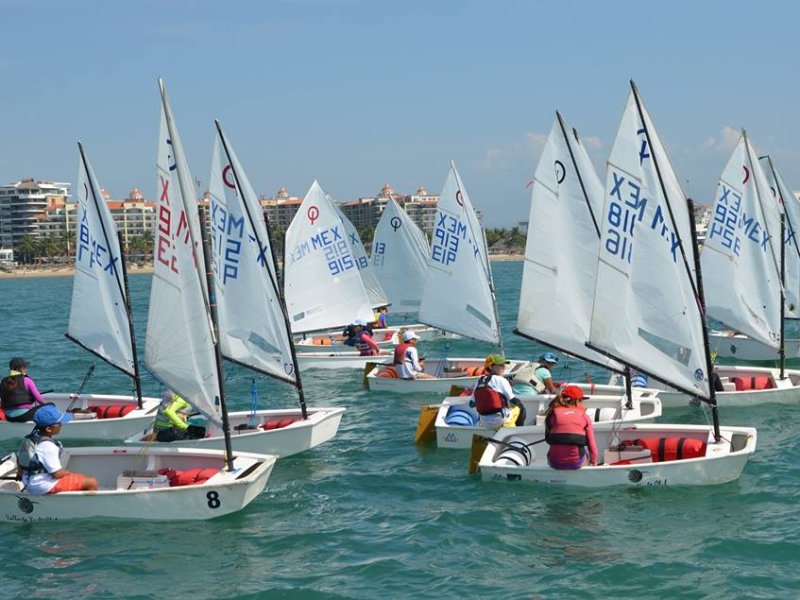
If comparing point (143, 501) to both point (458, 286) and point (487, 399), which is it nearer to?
point (487, 399)

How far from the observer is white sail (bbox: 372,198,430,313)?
115ft

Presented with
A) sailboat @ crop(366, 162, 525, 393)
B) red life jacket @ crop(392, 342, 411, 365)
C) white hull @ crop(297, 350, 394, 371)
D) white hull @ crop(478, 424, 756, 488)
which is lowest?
white hull @ crop(478, 424, 756, 488)

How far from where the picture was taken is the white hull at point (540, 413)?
16000 mm

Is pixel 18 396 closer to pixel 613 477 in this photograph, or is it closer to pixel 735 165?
pixel 613 477

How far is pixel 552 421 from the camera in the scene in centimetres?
1330

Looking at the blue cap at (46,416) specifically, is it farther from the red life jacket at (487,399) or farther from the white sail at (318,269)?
the white sail at (318,269)

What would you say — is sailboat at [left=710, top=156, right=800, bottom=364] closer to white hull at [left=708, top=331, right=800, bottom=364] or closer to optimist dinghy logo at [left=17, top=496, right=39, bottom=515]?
white hull at [left=708, top=331, right=800, bottom=364]

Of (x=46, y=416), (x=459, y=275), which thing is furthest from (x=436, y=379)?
(x=46, y=416)

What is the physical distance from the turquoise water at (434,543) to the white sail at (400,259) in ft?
63.6

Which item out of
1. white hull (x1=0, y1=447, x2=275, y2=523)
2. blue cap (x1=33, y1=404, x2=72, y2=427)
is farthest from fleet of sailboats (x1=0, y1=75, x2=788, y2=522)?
blue cap (x1=33, y1=404, x2=72, y2=427)

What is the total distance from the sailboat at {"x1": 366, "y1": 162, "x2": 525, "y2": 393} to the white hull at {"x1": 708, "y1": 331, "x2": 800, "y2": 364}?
7054 mm

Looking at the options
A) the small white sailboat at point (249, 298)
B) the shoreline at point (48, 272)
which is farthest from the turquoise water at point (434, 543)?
the shoreline at point (48, 272)

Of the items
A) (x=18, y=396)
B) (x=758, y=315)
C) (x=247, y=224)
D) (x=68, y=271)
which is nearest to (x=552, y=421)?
(x=247, y=224)

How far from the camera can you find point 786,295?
2781cm
